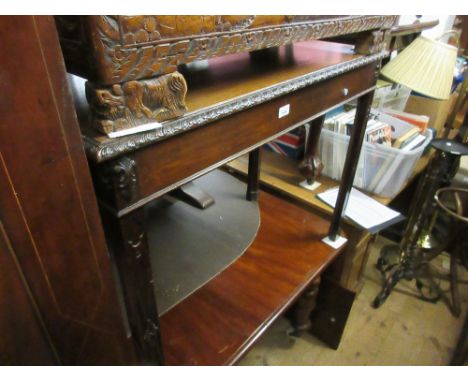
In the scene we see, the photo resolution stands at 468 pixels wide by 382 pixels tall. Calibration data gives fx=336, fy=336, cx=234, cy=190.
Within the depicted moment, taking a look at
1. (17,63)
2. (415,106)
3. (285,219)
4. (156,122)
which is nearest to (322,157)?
(285,219)

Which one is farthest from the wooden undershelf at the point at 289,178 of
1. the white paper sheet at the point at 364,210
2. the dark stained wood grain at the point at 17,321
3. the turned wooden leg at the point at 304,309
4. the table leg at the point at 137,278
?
the dark stained wood grain at the point at 17,321

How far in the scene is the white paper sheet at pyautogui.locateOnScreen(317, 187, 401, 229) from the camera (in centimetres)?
106

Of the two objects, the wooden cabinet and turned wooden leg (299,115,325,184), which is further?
turned wooden leg (299,115,325,184)

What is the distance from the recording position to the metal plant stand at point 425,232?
45.5 inches

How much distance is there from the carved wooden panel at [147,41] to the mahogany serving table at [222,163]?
59 mm

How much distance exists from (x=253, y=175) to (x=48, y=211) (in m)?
0.87

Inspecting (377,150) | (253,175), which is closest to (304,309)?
(253,175)

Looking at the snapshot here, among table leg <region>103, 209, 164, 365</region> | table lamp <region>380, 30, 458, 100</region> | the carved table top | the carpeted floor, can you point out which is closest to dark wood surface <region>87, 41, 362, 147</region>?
the carved table top

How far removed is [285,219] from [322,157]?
305mm

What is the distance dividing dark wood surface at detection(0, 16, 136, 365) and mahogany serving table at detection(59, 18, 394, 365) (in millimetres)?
35

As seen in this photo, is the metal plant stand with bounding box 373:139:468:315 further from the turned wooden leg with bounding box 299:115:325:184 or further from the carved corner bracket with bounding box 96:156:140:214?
the carved corner bracket with bounding box 96:156:140:214

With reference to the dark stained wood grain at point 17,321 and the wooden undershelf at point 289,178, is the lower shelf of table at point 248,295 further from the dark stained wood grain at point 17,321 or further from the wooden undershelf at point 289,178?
the dark stained wood grain at point 17,321

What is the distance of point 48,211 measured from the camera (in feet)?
1.02

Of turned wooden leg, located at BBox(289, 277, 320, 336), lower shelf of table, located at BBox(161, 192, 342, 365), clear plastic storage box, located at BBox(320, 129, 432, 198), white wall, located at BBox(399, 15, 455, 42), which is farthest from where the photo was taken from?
white wall, located at BBox(399, 15, 455, 42)
